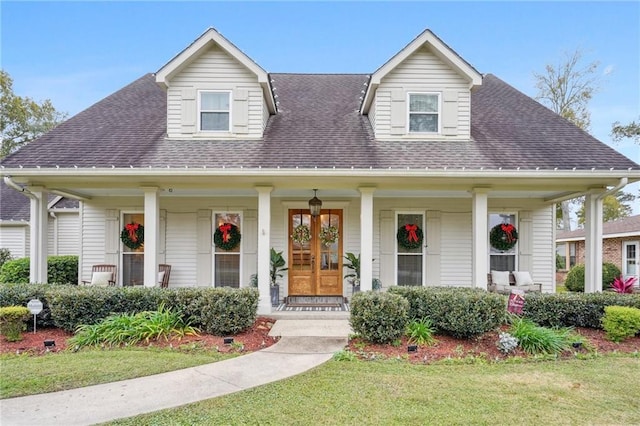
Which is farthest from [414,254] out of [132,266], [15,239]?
[15,239]

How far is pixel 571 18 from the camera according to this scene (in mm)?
13469

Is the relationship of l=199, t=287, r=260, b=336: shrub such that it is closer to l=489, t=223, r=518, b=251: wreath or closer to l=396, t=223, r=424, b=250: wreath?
l=396, t=223, r=424, b=250: wreath

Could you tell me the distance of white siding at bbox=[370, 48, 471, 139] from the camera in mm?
8492

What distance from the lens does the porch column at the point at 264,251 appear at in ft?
24.2

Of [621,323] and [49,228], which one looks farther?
[49,228]

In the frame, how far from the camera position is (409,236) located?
9289mm

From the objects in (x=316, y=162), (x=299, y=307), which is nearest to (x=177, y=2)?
(x=316, y=162)

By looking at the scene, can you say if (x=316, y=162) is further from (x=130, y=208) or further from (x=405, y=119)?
(x=130, y=208)

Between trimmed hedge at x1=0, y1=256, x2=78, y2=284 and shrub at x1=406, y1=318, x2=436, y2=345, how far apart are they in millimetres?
11779

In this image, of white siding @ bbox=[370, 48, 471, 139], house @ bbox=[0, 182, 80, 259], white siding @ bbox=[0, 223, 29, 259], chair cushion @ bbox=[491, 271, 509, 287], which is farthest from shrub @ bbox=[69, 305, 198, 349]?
white siding @ bbox=[0, 223, 29, 259]

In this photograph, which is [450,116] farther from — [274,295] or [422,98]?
[274,295]

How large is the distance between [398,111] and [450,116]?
1.24 metres

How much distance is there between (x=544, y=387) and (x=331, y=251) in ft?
19.5

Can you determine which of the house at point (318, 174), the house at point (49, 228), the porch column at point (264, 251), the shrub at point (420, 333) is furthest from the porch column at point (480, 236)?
the house at point (49, 228)
